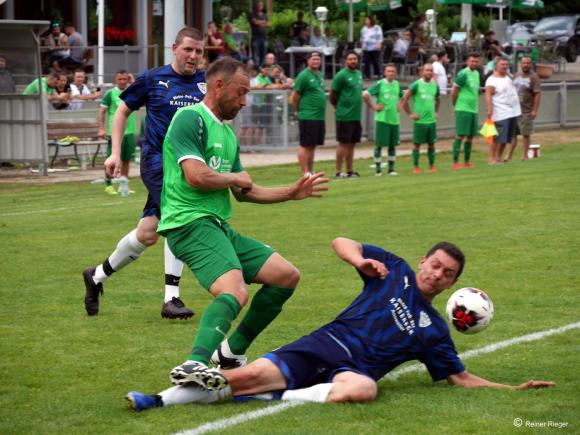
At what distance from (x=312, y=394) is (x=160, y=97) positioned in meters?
3.46

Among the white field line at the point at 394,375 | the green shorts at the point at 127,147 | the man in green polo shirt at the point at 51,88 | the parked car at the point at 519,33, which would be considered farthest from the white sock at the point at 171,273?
the parked car at the point at 519,33

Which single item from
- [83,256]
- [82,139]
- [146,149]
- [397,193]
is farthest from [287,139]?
[146,149]

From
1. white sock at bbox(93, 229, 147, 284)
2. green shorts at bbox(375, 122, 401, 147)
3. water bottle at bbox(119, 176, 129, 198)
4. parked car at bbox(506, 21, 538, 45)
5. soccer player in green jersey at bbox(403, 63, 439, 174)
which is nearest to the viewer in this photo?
white sock at bbox(93, 229, 147, 284)

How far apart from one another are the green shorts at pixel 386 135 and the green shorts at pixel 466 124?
65.1 inches

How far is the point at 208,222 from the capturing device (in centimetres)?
655

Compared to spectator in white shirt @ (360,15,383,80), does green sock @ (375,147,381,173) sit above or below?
→ below

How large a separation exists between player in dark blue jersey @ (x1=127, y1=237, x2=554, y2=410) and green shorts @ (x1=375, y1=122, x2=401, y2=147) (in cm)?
1495

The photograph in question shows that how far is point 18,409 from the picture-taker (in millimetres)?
6254

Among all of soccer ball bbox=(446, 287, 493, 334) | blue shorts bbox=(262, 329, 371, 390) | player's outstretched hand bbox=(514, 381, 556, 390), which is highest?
soccer ball bbox=(446, 287, 493, 334)

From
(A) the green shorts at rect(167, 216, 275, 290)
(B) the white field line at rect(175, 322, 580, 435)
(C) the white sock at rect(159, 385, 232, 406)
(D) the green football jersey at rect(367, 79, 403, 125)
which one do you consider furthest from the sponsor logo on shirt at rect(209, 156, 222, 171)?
(D) the green football jersey at rect(367, 79, 403, 125)

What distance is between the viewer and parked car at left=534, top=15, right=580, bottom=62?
159ft

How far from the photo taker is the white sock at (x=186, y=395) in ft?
20.0

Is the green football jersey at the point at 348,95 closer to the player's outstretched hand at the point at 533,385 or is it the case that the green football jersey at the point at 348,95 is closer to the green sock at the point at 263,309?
Result: the green sock at the point at 263,309

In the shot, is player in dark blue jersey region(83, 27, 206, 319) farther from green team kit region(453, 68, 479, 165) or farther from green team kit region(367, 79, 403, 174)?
green team kit region(453, 68, 479, 165)
